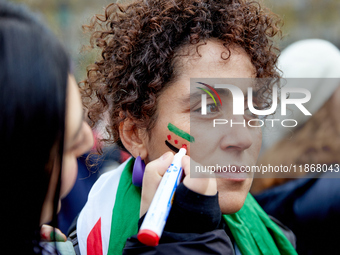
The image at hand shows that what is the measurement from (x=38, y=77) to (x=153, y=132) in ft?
2.34

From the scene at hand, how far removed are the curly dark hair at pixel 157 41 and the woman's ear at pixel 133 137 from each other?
1.6 inches

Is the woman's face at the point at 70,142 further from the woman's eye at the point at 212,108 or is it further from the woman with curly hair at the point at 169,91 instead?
the woman's eye at the point at 212,108

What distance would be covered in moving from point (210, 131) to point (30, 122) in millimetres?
809

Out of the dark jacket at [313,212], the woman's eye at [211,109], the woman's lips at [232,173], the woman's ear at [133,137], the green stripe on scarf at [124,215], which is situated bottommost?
the dark jacket at [313,212]

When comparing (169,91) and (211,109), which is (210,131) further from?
(169,91)

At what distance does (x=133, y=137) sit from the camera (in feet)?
5.52

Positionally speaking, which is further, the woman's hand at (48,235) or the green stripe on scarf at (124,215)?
the green stripe on scarf at (124,215)

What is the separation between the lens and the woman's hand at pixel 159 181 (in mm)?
1165

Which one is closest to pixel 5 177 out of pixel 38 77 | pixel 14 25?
pixel 38 77

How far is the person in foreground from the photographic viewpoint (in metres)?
0.93

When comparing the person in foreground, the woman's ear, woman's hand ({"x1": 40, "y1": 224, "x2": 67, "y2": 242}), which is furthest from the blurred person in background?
the person in foreground

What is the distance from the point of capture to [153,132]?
62.0 inches

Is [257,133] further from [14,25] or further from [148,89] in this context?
[14,25]

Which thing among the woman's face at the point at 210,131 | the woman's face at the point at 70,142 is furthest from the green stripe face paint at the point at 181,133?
the woman's face at the point at 70,142
